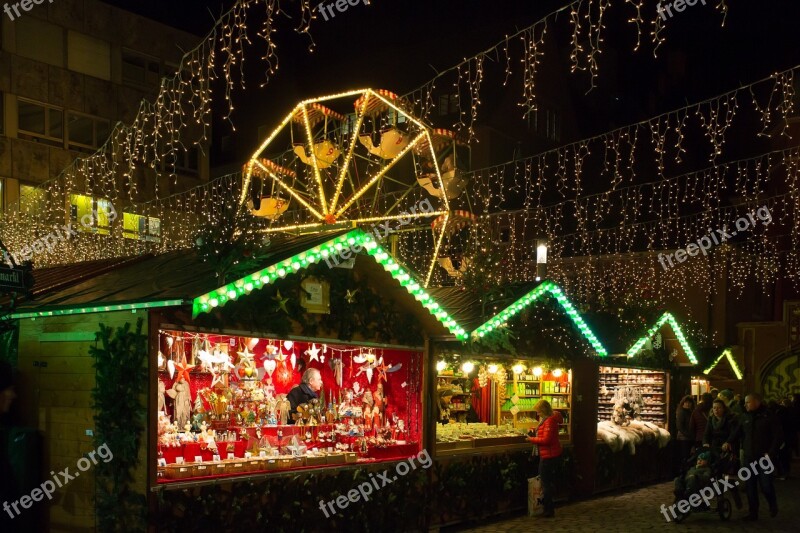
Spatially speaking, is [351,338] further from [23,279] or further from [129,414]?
[23,279]

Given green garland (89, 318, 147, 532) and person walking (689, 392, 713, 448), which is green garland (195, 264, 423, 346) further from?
person walking (689, 392, 713, 448)

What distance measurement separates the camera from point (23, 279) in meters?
9.48

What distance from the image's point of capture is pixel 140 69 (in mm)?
27984

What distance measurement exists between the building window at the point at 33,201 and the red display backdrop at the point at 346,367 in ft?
47.4

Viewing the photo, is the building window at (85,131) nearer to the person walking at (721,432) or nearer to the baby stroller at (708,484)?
the person walking at (721,432)

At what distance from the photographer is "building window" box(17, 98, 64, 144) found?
24.9 meters

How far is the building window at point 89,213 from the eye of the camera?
24688mm

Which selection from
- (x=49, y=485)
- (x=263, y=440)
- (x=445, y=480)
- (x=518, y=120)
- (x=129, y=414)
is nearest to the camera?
(x=129, y=414)

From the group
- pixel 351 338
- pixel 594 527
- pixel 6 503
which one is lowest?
pixel 594 527

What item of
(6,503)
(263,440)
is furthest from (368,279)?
(6,503)

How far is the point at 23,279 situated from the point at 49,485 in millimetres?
2249
